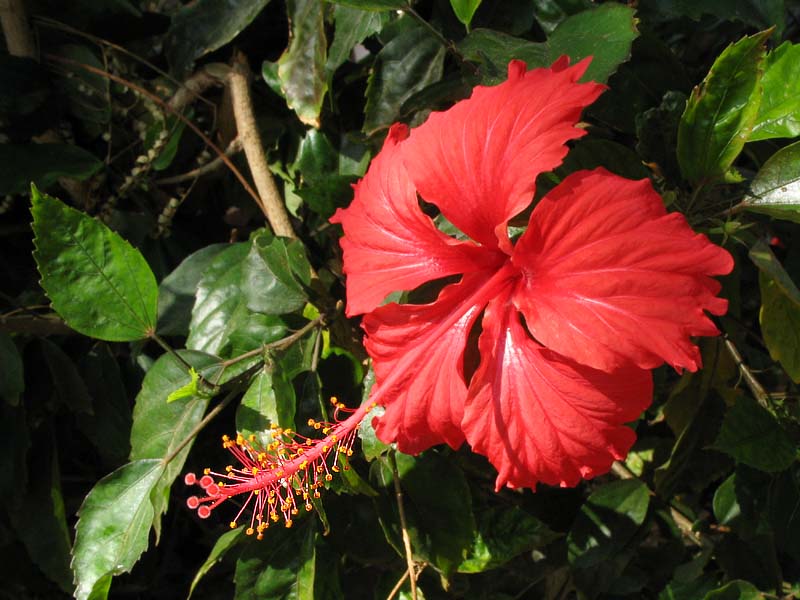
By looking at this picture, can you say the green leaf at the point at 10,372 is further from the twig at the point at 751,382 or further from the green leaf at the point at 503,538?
the twig at the point at 751,382

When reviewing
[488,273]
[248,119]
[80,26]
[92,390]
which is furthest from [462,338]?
[80,26]

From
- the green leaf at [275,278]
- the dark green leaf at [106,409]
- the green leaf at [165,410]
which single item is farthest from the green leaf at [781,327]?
the dark green leaf at [106,409]

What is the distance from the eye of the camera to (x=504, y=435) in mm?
747

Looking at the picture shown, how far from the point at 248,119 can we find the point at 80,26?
33cm

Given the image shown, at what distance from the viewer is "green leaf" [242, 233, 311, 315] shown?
0.97m

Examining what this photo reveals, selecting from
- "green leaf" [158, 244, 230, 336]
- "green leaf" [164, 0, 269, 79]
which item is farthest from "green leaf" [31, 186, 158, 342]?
"green leaf" [164, 0, 269, 79]

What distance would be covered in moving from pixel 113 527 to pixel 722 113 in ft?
2.92

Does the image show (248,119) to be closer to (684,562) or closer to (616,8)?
(616,8)

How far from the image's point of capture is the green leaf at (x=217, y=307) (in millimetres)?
1104

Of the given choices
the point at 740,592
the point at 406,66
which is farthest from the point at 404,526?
the point at 406,66

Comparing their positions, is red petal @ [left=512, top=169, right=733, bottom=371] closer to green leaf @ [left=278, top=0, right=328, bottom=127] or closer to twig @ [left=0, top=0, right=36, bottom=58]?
green leaf @ [left=278, top=0, right=328, bottom=127]

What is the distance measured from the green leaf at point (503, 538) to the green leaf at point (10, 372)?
0.68 m

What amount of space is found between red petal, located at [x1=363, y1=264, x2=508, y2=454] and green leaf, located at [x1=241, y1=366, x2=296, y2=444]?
0.13 metres

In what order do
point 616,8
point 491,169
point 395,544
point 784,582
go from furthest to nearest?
point 784,582 → point 395,544 → point 616,8 → point 491,169
